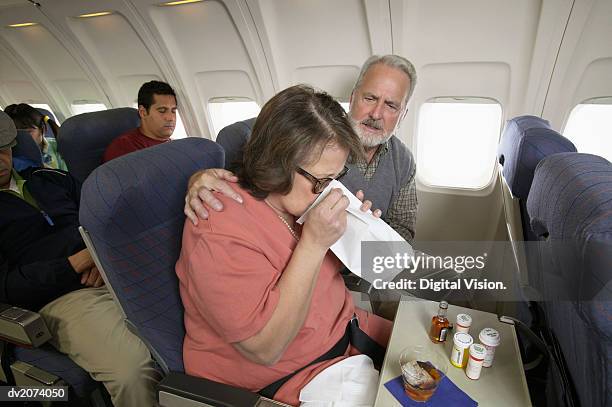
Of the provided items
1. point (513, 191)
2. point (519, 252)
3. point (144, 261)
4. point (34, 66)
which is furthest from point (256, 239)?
point (34, 66)

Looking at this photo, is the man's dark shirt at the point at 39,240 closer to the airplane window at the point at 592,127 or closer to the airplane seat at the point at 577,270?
the airplane seat at the point at 577,270

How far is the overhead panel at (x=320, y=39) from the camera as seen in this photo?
3.01 metres

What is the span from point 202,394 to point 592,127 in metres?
3.41

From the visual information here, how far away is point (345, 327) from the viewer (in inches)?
59.0

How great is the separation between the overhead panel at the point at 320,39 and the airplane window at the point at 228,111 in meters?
0.93

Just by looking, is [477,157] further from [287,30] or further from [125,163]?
[125,163]

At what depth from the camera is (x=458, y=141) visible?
3342 mm

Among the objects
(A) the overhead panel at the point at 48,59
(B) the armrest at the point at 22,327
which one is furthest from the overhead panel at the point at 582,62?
(A) the overhead panel at the point at 48,59

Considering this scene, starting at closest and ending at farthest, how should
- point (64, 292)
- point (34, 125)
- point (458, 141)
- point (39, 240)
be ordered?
point (64, 292)
point (39, 240)
point (458, 141)
point (34, 125)

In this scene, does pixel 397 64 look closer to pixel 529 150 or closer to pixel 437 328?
pixel 529 150

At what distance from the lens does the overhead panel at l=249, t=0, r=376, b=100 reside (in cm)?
301

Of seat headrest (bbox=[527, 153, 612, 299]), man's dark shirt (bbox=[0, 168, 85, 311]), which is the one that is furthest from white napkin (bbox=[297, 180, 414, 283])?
man's dark shirt (bbox=[0, 168, 85, 311])

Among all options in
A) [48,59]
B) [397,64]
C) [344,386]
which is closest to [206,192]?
[344,386]

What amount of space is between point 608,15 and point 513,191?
5.49 feet
